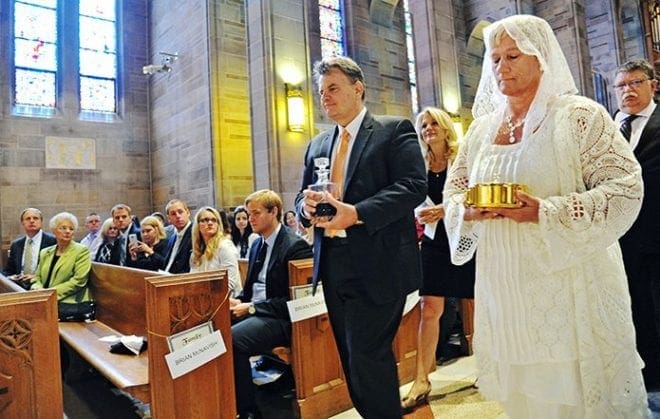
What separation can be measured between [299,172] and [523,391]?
4.73 meters

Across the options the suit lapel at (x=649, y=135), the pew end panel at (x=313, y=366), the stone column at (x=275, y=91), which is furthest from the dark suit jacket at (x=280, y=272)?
the stone column at (x=275, y=91)

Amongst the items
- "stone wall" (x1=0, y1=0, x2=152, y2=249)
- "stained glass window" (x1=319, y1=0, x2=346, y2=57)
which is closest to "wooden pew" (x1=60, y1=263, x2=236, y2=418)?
"stone wall" (x1=0, y1=0, x2=152, y2=249)

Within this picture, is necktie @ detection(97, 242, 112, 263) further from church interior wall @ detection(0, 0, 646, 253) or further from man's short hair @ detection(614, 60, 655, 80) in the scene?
man's short hair @ detection(614, 60, 655, 80)

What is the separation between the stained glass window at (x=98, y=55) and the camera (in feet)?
26.5

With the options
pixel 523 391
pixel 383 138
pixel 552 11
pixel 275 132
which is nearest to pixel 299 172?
pixel 275 132

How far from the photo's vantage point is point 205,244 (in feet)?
10.9

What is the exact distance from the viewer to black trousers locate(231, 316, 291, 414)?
2348 millimetres

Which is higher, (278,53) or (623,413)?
(278,53)

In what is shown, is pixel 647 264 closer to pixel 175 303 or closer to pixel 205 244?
pixel 175 303

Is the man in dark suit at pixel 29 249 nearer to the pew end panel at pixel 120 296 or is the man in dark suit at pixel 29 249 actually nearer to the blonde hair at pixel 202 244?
the pew end panel at pixel 120 296

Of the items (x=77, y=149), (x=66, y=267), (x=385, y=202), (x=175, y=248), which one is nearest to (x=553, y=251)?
(x=385, y=202)

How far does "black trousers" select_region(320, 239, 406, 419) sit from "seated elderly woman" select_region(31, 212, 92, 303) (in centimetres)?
280

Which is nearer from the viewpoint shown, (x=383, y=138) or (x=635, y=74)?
(x=383, y=138)

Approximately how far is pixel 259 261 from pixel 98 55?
7323 mm
